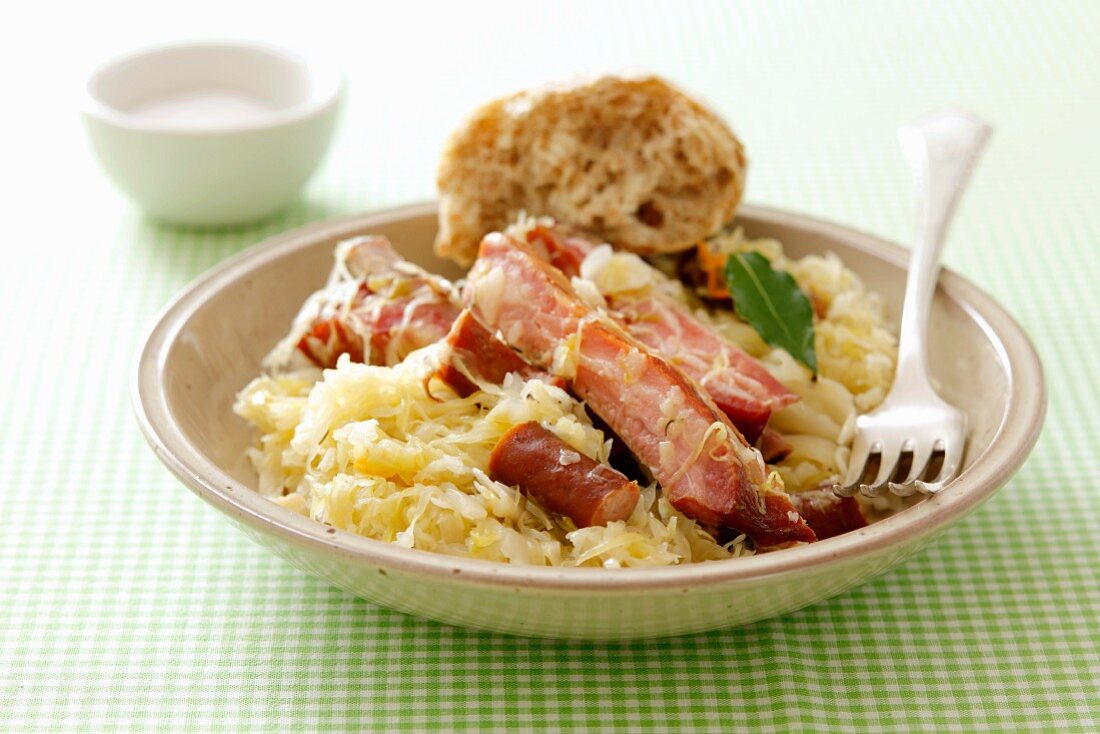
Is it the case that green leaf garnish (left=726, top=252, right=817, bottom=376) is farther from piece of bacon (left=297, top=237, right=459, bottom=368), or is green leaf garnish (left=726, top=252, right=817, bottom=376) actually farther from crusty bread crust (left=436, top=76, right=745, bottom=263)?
piece of bacon (left=297, top=237, right=459, bottom=368)

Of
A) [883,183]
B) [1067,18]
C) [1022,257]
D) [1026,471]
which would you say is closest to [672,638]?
[1026,471]

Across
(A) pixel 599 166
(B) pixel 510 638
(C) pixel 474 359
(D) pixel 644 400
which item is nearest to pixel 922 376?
(D) pixel 644 400

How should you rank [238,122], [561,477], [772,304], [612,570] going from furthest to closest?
[238,122], [772,304], [561,477], [612,570]

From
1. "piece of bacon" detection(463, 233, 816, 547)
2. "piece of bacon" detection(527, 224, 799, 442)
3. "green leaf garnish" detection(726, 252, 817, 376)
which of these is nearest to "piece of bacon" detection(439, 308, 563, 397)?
"piece of bacon" detection(463, 233, 816, 547)

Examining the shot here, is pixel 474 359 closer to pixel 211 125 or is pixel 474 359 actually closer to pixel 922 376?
pixel 922 376

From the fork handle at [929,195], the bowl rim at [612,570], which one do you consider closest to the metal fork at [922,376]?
the fork handle at [929,195]
